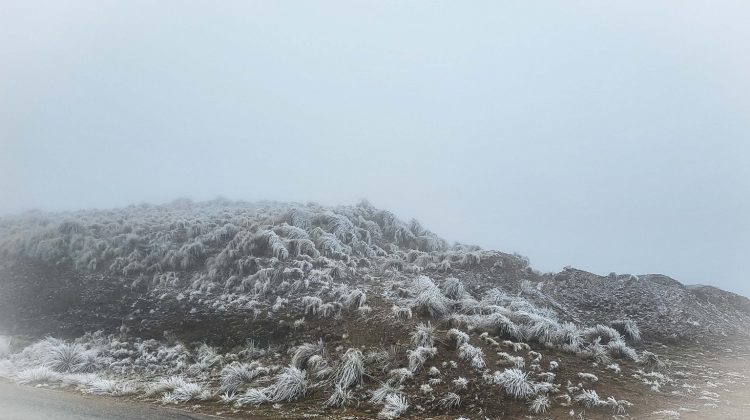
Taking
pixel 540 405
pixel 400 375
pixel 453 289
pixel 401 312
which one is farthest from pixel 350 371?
pixel 453 289

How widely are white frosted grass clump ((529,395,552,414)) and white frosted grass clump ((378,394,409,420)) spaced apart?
7.04ft

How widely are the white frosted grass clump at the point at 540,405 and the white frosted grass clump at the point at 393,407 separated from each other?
215 cm

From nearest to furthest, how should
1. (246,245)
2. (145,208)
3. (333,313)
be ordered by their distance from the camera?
(333,313)
(246,245)
(145,208)

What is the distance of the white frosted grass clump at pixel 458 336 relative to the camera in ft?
31.4

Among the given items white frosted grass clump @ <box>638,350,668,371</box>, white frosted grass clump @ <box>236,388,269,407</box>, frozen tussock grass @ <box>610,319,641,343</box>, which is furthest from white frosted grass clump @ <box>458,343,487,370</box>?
frozen tussock grass @ <box>610,319,641,343</box>

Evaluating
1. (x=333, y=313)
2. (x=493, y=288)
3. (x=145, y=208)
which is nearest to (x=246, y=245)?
(x=333, y=313)

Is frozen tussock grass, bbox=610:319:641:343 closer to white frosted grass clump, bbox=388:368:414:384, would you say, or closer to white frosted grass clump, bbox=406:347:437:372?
white frosted grass clump, bbox=406:347:437:372

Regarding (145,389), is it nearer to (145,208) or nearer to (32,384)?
(32,384)

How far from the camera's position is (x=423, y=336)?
31.8 ft

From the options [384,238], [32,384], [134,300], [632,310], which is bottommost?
[32,384]

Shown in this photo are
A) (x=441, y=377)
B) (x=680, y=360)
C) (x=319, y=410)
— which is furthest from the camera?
(x=680, y=360)

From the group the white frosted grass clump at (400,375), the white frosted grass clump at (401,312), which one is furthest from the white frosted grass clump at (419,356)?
the white frosted grass clump at (401,312)

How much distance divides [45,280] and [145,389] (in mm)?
8317

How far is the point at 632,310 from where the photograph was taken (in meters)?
13.2
